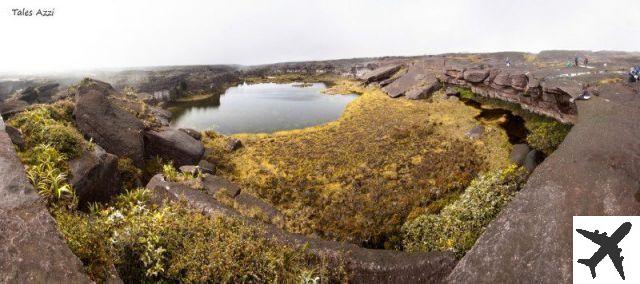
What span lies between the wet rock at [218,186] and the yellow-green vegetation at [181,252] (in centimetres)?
470

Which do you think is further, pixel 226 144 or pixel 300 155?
pixel 226 144

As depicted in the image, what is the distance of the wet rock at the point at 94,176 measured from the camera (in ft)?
42.2

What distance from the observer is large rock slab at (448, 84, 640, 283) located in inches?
334

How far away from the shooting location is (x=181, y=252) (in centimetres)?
976

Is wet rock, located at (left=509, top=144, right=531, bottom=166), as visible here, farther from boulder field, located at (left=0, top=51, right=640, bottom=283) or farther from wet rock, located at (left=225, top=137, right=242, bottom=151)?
wet rock, located at (left=225, top=137, right=242, bottom=151)

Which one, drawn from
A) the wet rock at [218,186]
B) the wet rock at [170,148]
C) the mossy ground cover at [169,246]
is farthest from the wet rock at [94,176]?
the wet rock at [170,148]

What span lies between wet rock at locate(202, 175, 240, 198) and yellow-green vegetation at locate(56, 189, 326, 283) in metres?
4.70

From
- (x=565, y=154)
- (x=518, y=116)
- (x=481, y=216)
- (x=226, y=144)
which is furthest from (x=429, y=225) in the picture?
(x=518, y=116)

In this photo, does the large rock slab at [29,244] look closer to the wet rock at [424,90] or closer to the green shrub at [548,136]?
the green shrub at [548,136]

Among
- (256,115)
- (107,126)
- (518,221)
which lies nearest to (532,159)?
(518,221)

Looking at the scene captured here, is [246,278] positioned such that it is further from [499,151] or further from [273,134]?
[273,134]

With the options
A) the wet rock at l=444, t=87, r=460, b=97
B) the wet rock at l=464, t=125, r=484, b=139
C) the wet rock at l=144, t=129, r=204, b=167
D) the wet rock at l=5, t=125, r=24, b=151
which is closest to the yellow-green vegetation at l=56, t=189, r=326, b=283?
the wet rock at l=5, t=125, r=24, b=151

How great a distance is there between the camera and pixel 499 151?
2195 cm

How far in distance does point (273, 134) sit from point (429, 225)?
781 inches
